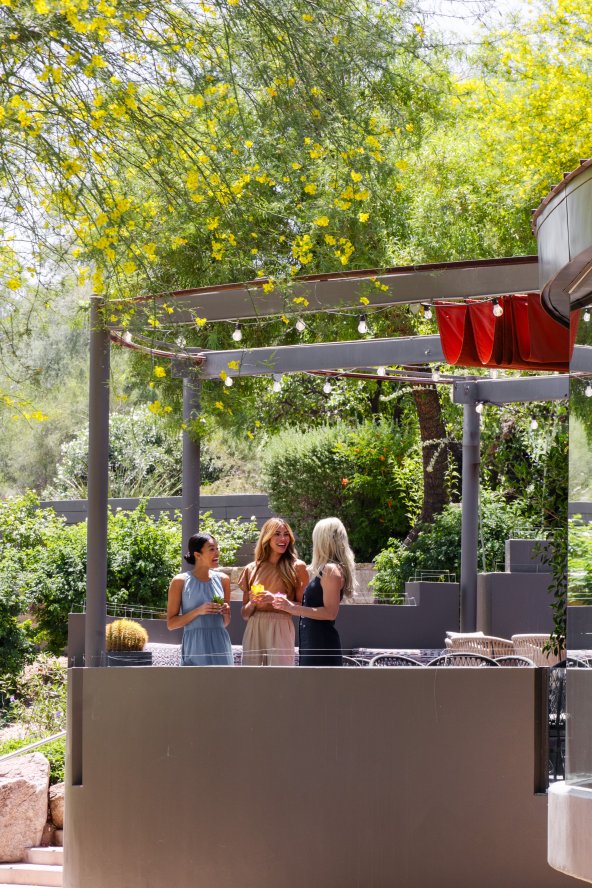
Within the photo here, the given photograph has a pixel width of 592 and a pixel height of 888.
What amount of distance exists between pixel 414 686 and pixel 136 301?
266 cm

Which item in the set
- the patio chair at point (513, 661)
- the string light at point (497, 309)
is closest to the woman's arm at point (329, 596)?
the patio chair at point (513, 661)

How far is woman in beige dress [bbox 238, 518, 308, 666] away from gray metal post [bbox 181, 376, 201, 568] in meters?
3.30

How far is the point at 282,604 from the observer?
622cm

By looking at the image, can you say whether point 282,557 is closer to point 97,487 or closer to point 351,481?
point 97,487

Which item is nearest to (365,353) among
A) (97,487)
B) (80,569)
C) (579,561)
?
(97,487)

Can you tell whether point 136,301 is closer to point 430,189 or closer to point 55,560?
point 55,560

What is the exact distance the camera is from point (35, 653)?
1217 centimetres

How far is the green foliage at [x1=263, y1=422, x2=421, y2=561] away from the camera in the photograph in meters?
15.4

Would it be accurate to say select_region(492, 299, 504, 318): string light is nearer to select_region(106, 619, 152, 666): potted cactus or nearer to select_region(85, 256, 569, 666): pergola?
select_region(85, 256, 569, 666): pergola

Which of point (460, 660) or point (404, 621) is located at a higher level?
point (460, 660)

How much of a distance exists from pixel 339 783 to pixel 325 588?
3.46 feet

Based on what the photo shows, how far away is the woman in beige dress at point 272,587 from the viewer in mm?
6312

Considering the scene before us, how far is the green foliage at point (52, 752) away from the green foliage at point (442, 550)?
4036 mm

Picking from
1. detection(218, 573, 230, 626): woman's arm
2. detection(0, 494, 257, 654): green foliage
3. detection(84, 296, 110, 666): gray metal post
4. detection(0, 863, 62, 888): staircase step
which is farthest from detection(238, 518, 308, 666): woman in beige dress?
detection(0, 494, 257, 654): green foliage
